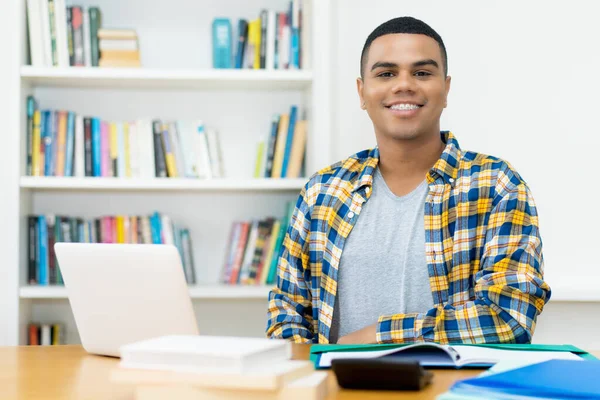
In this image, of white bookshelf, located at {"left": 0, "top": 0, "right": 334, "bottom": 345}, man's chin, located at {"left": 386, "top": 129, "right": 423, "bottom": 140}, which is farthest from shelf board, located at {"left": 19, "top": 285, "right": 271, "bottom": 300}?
man's chin, located at {"left": 386, "top": 129, "right": 423, "bottom": 140}

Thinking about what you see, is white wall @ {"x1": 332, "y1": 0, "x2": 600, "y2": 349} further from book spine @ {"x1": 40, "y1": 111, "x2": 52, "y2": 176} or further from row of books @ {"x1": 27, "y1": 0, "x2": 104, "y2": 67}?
book spine @ {"x1": 40, "y1": 111, "x2": 52, "y2": 176}

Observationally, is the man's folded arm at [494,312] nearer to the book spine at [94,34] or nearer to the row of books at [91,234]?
the row of books at [91,234]

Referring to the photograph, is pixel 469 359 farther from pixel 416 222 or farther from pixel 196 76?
pixel 196 76

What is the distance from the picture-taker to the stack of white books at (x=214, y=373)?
2.96ft

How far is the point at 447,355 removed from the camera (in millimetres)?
1259

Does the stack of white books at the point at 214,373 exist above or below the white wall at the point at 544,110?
below

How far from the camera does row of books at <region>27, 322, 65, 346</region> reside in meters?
2.80

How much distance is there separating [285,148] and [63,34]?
0.89 m

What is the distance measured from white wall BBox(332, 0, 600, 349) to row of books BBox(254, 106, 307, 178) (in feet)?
0.45

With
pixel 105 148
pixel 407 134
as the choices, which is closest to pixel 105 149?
pixel 105 148

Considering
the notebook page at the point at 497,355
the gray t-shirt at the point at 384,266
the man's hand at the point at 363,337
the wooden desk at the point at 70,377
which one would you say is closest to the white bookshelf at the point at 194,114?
the gray t-shirt at the point at 384,266

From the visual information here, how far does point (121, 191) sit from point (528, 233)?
5.57 feet

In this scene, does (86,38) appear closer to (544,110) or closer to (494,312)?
(544,110)

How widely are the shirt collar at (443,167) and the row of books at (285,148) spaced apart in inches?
29.9
